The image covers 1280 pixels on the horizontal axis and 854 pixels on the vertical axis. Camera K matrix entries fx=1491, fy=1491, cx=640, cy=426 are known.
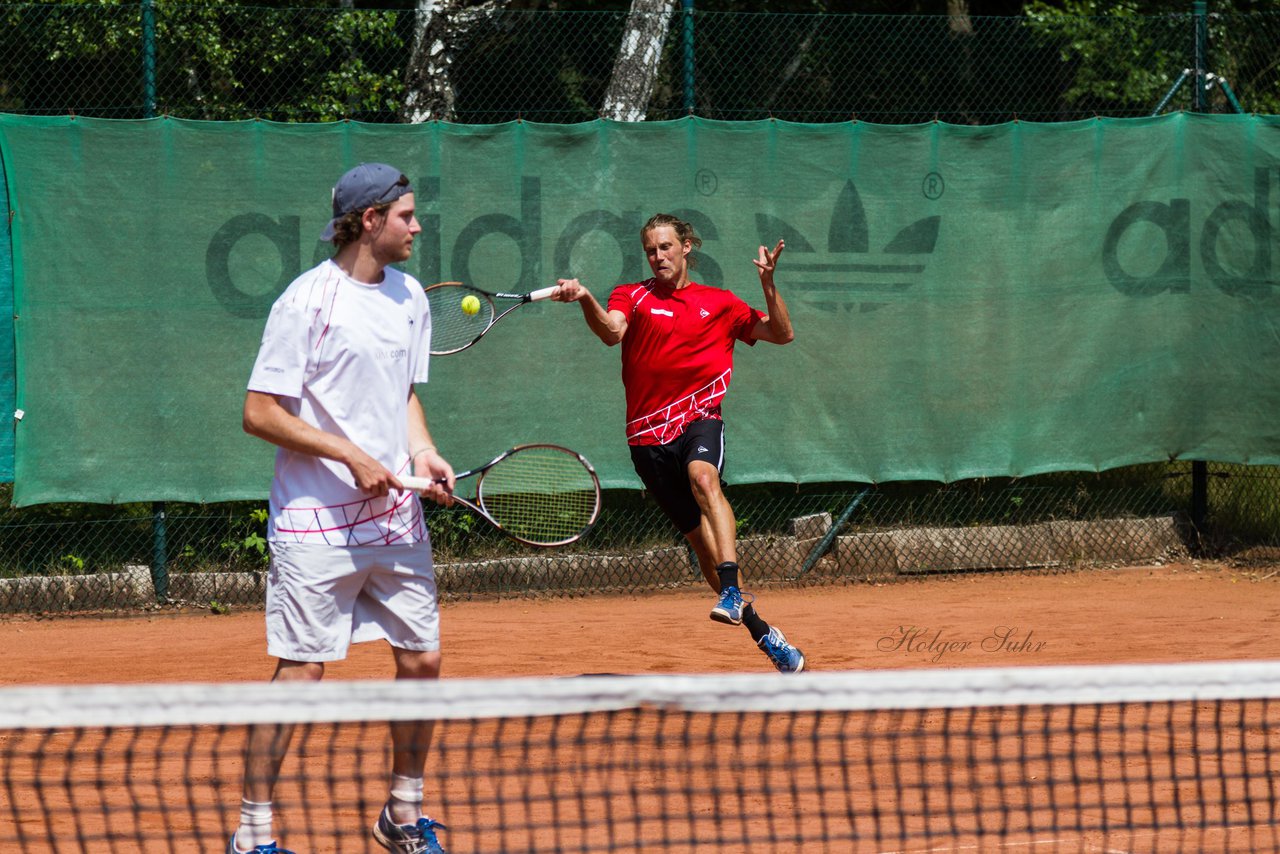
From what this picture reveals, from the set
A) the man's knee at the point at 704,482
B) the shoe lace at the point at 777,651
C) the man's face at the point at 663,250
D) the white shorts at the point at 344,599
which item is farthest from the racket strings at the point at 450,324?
the white shorts at the point at 344,599

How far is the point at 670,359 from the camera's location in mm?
5820

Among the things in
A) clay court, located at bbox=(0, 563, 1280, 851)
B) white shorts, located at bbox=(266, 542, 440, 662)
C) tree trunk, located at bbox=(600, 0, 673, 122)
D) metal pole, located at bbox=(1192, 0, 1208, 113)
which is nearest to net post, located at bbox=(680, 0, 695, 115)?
tree trunk, located at bbox=(600, 0, 673, 122)

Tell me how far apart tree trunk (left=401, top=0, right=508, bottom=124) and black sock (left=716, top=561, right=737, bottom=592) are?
4.40 meters

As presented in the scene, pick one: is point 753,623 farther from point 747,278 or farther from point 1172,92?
point 1172,92

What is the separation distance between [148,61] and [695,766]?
510 centimetres

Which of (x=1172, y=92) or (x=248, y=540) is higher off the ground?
(x=1172, y=92)

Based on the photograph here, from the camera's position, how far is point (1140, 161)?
27.6 feet

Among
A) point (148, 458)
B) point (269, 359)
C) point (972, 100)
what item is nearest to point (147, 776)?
point (269, 359)

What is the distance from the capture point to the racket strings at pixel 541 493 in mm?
4484

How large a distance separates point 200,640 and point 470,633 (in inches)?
49.1

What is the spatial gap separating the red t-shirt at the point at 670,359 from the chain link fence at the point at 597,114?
225 centimetres

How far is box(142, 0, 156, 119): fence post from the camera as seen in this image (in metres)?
7.48

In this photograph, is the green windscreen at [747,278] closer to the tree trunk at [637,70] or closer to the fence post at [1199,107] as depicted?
the fence post at [1199,107]
